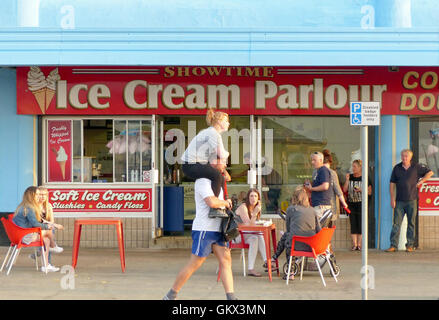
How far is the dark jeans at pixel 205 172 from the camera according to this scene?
726cm

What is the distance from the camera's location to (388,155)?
1272 centimetres

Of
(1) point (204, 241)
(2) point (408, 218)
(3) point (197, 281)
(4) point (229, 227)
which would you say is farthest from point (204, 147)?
(2) point (408, 218)

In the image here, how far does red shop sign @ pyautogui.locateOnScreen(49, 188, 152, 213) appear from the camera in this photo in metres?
12.9

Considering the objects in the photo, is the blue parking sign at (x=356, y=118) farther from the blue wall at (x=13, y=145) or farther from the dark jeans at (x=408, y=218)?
the blue wall at (x=13, y=145)

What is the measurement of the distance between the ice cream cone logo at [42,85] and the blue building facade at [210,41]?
0.41 meters

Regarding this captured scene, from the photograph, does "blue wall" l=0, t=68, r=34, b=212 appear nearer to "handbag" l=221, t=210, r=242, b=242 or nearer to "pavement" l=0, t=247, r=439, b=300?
"pavement" l=0, t=247, r=439, b=300

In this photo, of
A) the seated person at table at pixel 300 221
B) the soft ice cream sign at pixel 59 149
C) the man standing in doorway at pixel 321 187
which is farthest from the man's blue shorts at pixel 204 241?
the soft ice cream sign at pixel 59 149

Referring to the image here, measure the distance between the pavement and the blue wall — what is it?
143 cm

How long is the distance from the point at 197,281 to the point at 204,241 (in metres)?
2.33

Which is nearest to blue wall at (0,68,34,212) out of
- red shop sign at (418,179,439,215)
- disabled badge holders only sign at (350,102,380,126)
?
red shop sign at (418,179,439,215)

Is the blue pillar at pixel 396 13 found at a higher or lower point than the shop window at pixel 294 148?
higher

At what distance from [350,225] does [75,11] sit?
640 cm
